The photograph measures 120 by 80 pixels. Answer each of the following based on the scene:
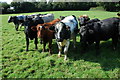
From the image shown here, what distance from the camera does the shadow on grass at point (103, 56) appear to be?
6282mm

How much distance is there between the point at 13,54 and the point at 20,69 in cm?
200

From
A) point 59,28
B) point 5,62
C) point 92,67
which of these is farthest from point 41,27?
point 92,67

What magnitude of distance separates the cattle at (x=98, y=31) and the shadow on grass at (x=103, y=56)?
44cm

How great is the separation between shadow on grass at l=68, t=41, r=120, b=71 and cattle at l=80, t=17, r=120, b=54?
1.44 ft

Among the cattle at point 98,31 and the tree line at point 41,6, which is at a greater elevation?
the tree line at point 41,6

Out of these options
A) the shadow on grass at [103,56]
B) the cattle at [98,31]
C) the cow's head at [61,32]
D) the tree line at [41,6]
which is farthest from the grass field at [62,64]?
the tree line at [41,6]

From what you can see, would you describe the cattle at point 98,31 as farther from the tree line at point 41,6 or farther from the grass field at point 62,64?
the tree line at point 41,6

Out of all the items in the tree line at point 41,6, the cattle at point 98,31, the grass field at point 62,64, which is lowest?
the grass field at point 62,64

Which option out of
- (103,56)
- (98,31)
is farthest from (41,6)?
(103,56)

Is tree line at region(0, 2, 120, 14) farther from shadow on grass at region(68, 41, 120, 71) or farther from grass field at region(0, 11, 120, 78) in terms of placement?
shadow on grass at region(68, 41, 120, 71)

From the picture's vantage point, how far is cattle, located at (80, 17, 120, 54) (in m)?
6.73

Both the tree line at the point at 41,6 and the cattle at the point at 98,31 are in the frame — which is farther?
the tree line at the point at 41,6

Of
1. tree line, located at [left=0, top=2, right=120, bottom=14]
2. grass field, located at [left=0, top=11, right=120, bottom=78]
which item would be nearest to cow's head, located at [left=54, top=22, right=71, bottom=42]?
grass field, located at [left=0, top=11, right=120, bottom=78]

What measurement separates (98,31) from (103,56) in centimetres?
134
